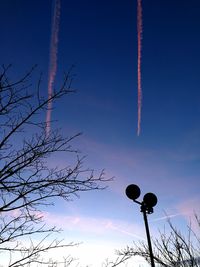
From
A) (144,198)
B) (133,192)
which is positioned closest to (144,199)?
(144,198)

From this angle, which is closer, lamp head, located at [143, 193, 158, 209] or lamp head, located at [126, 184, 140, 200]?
lamp head, located at [143, 193, 158, 209]

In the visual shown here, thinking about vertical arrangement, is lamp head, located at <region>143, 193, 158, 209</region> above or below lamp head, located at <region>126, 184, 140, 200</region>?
below

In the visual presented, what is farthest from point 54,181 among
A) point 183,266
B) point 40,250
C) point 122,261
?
point 183,266

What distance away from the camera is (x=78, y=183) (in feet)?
18.0

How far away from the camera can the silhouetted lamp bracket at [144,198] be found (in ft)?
20.5

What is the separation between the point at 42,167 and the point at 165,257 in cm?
849

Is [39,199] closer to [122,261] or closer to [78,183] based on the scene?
[78,183]

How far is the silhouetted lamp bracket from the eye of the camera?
6.25 m

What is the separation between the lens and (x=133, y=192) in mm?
6465

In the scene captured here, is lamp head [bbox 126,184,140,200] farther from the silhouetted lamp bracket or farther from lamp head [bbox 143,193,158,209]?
lamp head [bbox 143,193,158,209]

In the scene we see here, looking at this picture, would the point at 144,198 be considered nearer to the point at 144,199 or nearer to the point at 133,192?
the point at 144,199

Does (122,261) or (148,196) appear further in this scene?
(148,196)

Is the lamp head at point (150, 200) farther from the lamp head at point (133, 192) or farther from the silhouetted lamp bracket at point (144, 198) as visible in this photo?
the lamp head at point (133, 192)

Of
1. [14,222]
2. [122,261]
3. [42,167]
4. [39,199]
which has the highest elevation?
[42,167]
